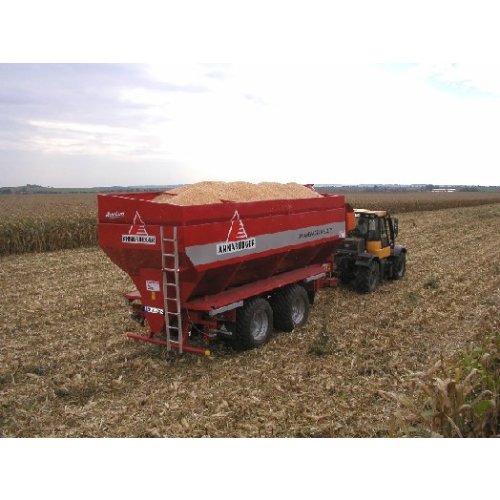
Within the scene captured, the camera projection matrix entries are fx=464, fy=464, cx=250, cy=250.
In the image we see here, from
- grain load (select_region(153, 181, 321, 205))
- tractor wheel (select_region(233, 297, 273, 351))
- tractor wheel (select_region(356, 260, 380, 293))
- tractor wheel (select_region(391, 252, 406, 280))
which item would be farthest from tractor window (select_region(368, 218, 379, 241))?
tractor wheel (select_region(233, 297, 273, 351))

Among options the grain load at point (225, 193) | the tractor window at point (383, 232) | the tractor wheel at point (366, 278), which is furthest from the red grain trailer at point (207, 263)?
the tractor window at point (383, 232)

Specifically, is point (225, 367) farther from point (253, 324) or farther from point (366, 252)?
point (366, 252)

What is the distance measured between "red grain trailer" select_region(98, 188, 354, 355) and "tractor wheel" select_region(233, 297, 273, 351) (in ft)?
0.05

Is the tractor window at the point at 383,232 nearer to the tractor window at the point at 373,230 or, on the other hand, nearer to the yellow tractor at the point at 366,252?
the yellow tractor at the point at 366,252

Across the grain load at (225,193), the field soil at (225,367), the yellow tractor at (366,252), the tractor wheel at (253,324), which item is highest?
the grain load at (225,193)

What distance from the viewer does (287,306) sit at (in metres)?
8.02

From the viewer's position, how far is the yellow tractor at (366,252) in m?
10.6

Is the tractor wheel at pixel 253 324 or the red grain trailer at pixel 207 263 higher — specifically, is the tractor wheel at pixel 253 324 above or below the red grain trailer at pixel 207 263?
below

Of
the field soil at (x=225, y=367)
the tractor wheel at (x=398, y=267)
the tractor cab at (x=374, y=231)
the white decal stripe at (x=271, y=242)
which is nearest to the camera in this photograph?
the field soil at (x=225, y=367)

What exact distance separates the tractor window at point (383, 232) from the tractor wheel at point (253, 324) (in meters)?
4.71

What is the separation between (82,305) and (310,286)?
4689 millimetres

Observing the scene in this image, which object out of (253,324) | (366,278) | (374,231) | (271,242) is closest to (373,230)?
(374,231)

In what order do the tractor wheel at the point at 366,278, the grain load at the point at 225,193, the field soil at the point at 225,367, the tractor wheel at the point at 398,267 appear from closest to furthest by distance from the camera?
1. the field soil at the point at 225,367
2. the grain load at the point at 225,193
3. the tractor wheel at the point at 366,278
4. the tractor wheel at the point at 398,267

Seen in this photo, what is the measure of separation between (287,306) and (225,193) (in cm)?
222
